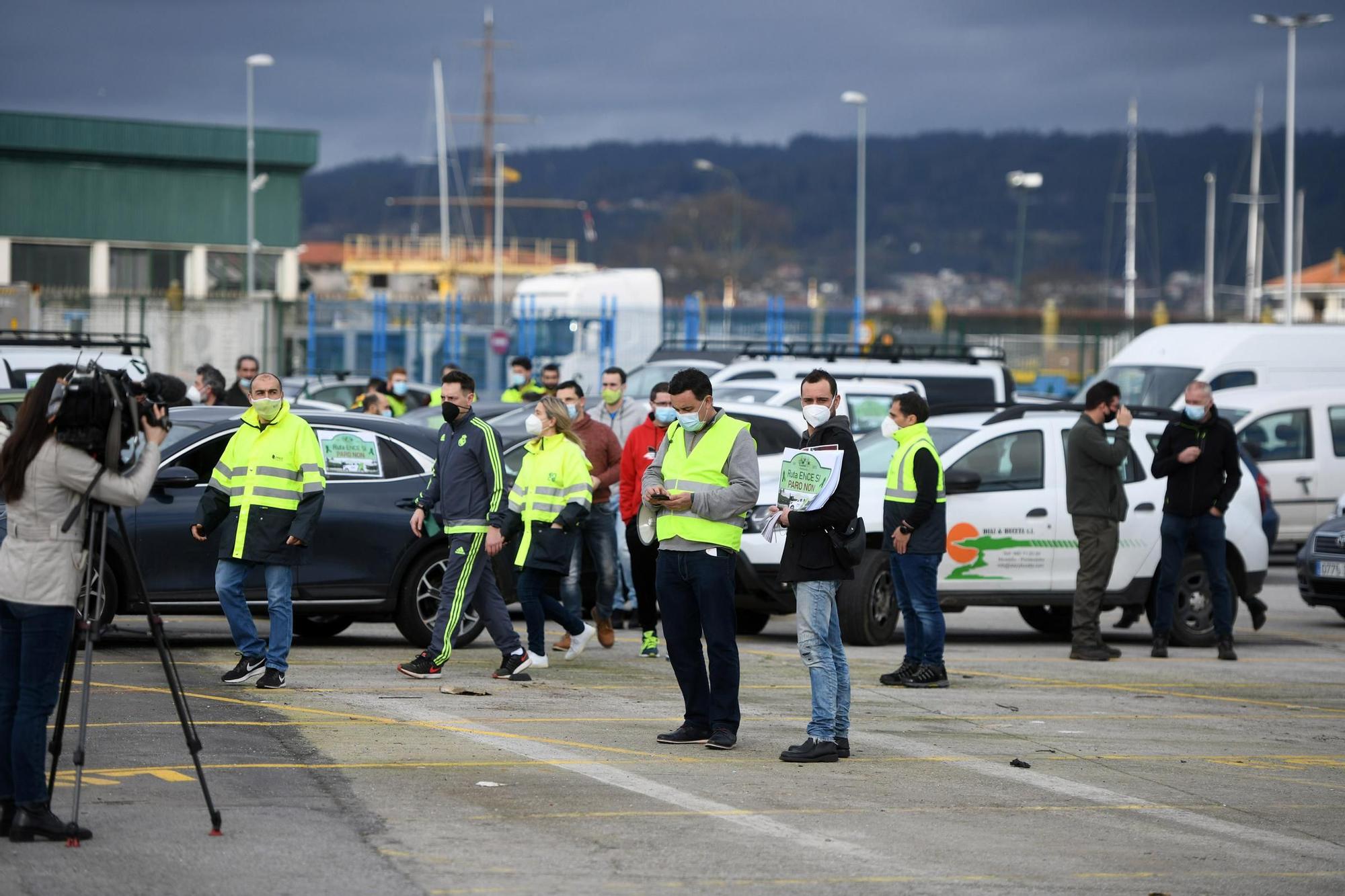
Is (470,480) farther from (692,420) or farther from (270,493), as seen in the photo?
(692,420)

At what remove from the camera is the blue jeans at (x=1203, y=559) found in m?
13.5

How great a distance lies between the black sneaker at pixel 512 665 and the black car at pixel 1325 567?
25.5 feet

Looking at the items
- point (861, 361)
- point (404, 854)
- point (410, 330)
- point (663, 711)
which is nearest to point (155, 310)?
point (410, 330)

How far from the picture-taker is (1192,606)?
14.6 meters

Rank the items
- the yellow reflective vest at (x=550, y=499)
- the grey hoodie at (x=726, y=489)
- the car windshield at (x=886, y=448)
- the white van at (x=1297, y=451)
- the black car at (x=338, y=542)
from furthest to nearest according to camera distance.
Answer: the white van at (x=1297, y=451) < the car windshield at (x=886, y=448) < the black car at (x=338, y=542) < the yellow reflective vest at (x=550, y=499) < the grey hoodie at (x=726, y=489)

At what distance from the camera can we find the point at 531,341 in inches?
1606

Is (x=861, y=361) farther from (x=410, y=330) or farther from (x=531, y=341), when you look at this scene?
(x=410, y=330)

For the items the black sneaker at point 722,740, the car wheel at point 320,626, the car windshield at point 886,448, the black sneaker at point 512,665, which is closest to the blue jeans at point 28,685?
the black sneaker at point 722,740

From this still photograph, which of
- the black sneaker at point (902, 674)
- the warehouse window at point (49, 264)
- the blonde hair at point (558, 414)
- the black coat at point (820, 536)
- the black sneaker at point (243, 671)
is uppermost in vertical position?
the warehouse window at point (49, 264)

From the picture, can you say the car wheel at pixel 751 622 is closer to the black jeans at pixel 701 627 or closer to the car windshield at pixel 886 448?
the car windshield at pixel 886 448

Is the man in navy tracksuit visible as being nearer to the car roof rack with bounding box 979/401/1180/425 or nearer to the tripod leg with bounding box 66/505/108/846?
the tripod leg with bounding box 66/505/108/846

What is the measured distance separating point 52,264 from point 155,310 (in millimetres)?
16232

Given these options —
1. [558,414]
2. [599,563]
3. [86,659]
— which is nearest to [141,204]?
[599,563]

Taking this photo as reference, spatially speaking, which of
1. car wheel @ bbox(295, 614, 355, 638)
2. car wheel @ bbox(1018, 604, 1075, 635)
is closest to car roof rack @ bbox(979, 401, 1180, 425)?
car wheel @ bbox(1018, 604, 1075, 635)
